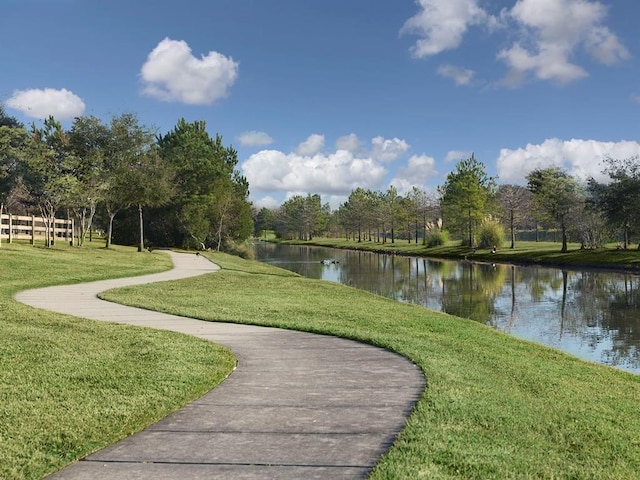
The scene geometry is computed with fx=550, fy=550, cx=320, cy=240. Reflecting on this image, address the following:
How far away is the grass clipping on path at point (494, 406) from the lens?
3928 mm

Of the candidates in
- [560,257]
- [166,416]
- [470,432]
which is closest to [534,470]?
[470,432]

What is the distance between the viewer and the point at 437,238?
72938mm

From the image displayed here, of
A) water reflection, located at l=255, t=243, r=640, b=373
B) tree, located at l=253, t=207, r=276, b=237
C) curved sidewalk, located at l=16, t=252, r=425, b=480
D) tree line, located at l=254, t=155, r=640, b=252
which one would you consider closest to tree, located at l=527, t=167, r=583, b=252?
tree line, located at l=254, t=155, r=640, b=252

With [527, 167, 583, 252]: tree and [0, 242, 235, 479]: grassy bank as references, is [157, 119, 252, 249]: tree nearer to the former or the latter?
[527, 167, 583, 252]: tree

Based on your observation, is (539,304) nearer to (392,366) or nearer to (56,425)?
(392,366)

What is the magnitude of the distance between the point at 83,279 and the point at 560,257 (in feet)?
133

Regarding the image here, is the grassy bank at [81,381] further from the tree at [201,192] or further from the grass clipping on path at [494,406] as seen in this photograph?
the tree at [201,192]

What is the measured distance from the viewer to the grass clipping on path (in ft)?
12.9

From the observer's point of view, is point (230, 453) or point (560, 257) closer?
point (230, 453)

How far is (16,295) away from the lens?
47.5 ft

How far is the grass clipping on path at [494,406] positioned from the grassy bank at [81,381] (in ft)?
7.71

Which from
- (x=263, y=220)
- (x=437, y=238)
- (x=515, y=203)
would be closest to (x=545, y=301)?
(x=515, y=203)

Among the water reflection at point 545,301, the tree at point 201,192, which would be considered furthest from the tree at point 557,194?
the tree at point 201,192

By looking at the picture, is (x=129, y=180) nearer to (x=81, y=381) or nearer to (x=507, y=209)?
(x=81, y=381)
